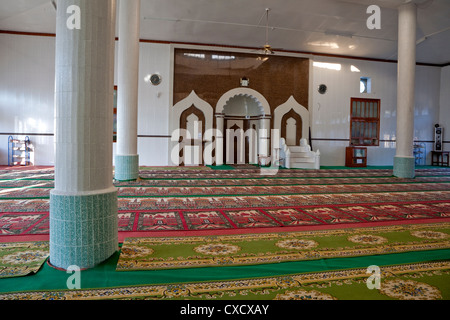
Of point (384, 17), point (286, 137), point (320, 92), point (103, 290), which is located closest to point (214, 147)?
point (286, 137)

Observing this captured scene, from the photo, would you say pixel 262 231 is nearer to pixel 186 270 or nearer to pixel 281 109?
pixel 186 270

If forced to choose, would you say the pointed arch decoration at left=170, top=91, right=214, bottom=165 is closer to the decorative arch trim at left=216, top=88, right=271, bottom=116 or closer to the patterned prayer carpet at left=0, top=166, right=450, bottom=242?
the decorative arch trim at left=216, top=88, right=271, bottom=116

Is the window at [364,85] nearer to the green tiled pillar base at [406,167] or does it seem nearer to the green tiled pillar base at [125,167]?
the green tiled pillar base at [406,167]

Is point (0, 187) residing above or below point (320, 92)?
below

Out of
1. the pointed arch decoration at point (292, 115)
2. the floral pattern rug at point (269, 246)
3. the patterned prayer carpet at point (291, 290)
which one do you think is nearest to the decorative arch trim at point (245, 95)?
the pointed arch decoration at point (292, 115)

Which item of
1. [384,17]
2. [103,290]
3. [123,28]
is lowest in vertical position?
[103,290]

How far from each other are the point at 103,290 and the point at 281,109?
9.76m

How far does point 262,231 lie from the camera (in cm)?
295

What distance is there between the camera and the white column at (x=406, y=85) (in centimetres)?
732

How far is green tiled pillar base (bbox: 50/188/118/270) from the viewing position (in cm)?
201

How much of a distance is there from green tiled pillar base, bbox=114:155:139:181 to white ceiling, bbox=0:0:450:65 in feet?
13.2

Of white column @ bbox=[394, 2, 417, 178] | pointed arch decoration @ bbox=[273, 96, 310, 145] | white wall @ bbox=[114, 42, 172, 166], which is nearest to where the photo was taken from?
white column @ bbox=[394, 2, 417, 178]

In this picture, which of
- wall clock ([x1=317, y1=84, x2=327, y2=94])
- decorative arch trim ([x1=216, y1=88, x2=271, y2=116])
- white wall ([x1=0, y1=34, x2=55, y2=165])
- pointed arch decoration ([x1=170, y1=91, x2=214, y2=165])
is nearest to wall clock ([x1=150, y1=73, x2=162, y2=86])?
pointed arch decoration ([x1=170, y1=91, x2=214, y2=165])

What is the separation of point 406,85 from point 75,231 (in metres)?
7.79
